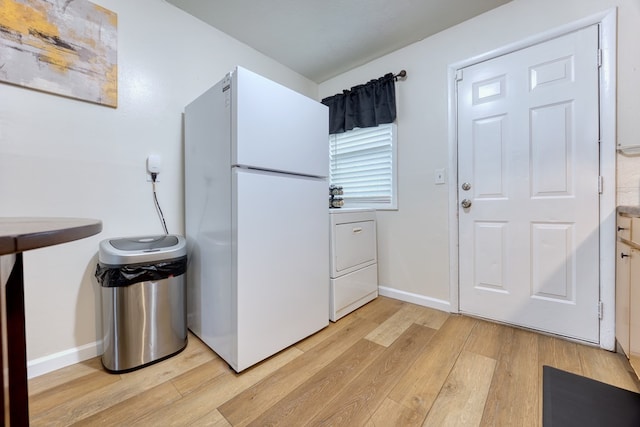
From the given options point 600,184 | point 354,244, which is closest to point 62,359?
point 354,244

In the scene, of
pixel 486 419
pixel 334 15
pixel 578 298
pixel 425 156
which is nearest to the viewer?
pixel 486 419

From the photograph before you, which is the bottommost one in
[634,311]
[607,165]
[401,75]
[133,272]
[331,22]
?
[634,311]

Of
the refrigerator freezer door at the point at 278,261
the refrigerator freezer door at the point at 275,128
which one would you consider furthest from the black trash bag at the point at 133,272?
the refrigerator freezer door at the point at 275,128

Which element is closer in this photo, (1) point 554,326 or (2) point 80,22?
(2) point 80,22

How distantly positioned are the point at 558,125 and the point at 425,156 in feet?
2.72

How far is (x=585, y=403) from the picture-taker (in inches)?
44.5

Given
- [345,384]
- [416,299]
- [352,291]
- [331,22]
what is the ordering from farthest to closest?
[416,299] < [352,291] < [331,22] < [345,384]

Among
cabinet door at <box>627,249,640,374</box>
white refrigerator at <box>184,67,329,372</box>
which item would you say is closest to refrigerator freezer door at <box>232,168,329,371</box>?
white refrigerator at <box>184,67,329,372</box>

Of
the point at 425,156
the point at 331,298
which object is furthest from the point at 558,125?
the point at 331,298

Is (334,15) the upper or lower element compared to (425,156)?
upper

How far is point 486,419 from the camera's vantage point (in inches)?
41.6

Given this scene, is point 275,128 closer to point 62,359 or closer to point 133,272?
point 133,272

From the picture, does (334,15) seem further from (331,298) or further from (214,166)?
(331,298)

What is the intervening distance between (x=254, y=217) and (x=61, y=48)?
1369 mm
